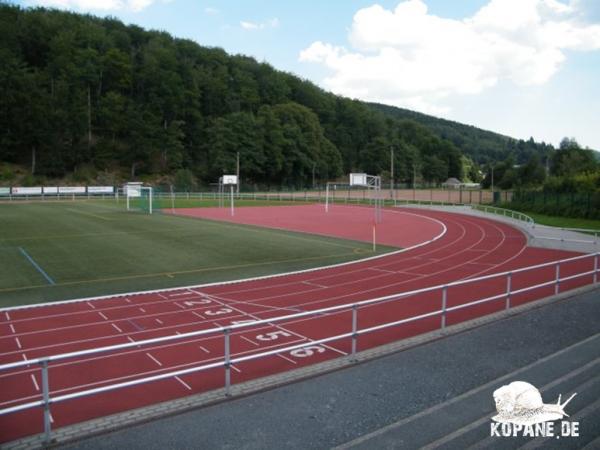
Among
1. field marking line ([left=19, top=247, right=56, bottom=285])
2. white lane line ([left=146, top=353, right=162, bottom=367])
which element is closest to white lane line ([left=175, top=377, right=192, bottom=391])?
white lane line ([left=146, top=353, right=162, bottom=367])

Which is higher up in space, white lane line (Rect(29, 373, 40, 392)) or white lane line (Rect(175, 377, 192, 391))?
white lane line (Rect(175, 377, 192, 391))

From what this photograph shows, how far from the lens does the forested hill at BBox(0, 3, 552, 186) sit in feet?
311

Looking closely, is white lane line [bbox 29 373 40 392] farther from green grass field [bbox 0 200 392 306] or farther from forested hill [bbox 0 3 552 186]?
forested hill [bbox 0 3 552 186]

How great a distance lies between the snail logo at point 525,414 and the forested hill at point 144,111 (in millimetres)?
96388

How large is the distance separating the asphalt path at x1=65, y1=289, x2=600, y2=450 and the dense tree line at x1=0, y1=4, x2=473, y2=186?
98240mm

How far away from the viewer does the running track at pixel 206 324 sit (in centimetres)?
888

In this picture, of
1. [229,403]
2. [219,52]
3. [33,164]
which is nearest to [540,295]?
[229,403]

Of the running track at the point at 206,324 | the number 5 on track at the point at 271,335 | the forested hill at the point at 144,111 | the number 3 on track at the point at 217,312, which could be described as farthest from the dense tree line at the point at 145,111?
the number 5 on track at the point at 271,335

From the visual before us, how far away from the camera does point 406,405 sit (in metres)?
7.50

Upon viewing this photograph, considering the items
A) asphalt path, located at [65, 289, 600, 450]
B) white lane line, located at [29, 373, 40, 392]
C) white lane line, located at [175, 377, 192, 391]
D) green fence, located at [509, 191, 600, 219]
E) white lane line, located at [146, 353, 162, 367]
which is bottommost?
white lane line, located at [29, 373, 40, 392]

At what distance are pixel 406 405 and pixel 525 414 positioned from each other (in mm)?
1585

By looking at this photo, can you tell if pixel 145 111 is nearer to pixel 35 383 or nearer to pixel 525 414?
pixel 35 383

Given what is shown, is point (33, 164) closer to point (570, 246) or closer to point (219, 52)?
point (219, 52)

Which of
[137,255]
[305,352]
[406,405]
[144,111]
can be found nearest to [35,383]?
[305,352]
